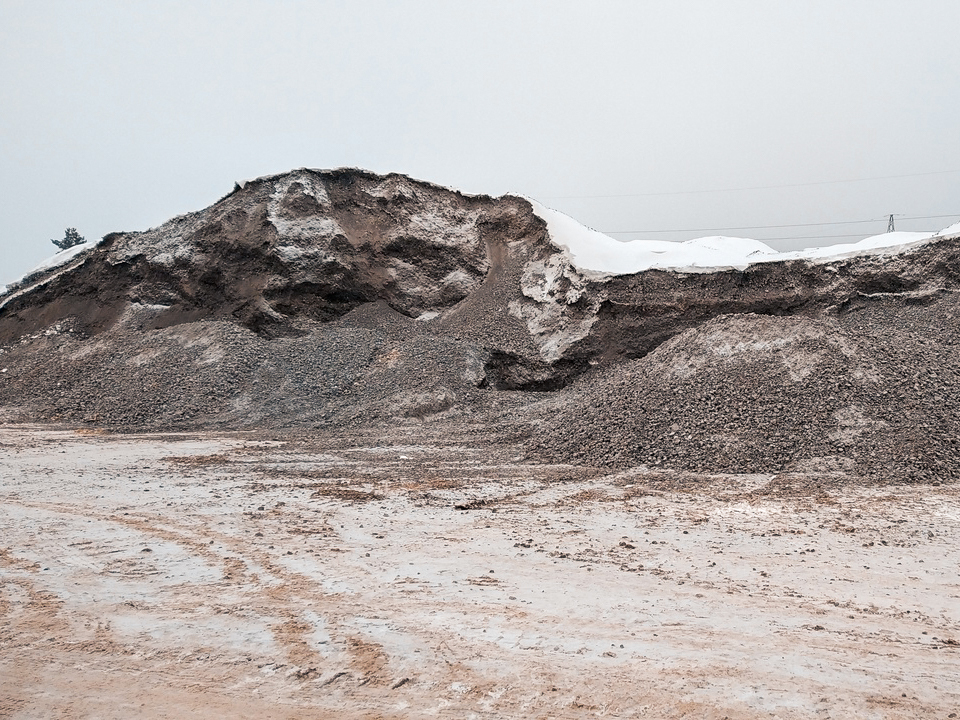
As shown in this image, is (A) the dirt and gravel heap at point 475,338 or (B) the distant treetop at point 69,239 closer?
(A) the dirt and gravel heap at point 475,338

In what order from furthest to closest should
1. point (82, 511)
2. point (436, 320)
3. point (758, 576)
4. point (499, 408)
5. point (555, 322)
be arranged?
point (436, 320) → point (555, 322) → point (499, 408) → point (82, 511) → point (758, 576)

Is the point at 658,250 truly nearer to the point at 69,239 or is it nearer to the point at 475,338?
the point at 475,338

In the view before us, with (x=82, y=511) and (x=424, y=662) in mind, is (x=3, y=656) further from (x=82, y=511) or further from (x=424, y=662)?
(x=82, y=511)

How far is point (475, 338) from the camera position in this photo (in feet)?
58.2

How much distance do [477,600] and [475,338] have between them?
1318 cm

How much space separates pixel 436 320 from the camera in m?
19.6

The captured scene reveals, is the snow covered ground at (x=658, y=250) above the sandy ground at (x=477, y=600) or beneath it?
above

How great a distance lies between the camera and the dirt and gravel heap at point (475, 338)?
10078 mm

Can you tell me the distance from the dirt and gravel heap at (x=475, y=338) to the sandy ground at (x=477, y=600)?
1.83 metres

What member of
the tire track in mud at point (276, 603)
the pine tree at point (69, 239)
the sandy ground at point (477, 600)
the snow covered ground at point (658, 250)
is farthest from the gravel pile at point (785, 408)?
the pine tree at point (69, 239)

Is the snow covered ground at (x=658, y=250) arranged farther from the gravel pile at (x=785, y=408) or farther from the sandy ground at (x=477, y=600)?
the sandy ground at (x=477, y=600)

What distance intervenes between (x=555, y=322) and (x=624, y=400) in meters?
6.49

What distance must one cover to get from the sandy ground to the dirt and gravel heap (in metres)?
1.83

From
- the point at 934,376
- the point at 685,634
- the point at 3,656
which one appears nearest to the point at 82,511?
the point at 3,656
